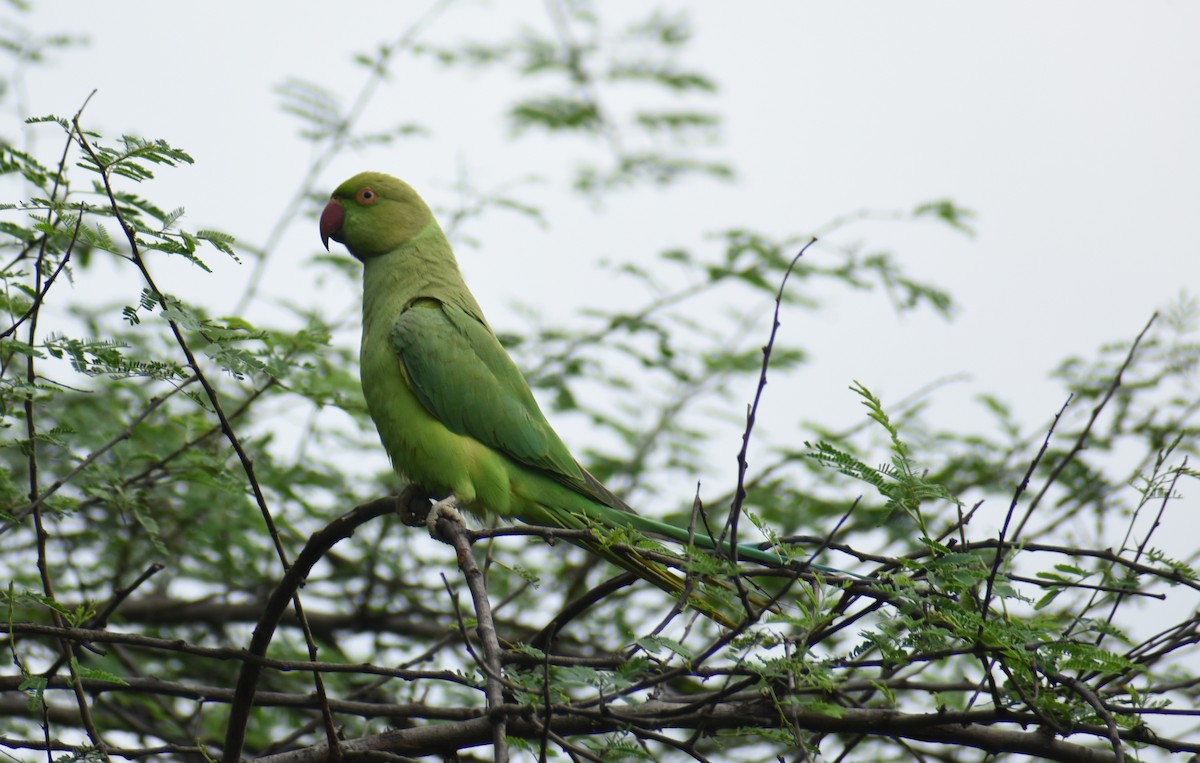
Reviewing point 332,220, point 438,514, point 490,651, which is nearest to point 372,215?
point 332,220

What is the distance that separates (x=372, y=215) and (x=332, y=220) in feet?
0.66

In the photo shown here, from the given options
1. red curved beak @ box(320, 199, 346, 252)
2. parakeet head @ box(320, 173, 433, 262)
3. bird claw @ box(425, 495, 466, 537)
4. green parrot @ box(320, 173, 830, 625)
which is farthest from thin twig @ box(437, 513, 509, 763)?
red curved beak @ box(320, 199, 346, 252)

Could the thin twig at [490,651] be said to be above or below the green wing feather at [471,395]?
below

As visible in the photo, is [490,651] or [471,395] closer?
[490,651]

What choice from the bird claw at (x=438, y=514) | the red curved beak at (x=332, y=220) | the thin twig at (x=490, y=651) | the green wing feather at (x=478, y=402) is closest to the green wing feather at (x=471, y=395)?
the green wing feather at (x=478, y=402)

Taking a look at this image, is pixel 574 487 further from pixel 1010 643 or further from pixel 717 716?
pixel 1010 643

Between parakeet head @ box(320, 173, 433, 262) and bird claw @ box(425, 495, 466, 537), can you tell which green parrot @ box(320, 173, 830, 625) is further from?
parakeet head @ box(320, 173, 433, 262)

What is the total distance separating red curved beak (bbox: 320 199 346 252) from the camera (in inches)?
205

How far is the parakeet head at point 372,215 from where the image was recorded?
513cm

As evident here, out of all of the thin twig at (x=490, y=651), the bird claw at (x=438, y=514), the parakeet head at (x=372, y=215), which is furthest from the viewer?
the parakeet head at (x=372, y=215)

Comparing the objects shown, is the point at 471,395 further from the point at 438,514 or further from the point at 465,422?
the point at 438,514

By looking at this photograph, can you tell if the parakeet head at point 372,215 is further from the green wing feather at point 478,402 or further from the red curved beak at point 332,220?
the green wing feather at point 478,402

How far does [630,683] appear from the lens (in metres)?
2.52

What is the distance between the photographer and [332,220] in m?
5.20
